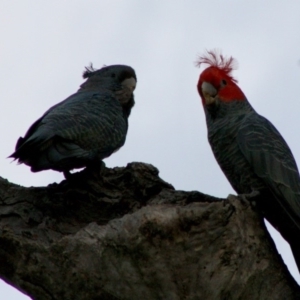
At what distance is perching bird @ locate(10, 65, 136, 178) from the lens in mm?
5254

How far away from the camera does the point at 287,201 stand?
5.63 metres

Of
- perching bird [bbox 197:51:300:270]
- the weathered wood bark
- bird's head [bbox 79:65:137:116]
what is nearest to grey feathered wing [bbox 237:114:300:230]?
perching bird [bbox 197:51:300:270]

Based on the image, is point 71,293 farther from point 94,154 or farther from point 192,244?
point 94,154

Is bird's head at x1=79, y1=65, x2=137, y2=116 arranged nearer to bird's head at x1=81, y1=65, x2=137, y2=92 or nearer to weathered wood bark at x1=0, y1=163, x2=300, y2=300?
bird's head at x1=81, y1=65, x2=137, y2=92

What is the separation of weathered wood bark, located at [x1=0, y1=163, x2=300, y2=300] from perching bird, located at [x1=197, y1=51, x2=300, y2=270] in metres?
1.20

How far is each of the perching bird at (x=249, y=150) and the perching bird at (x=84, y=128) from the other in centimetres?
97

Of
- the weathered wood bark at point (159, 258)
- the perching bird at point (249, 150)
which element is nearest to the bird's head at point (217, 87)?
the perching bird at point (249, 150)

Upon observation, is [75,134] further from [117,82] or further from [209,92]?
[117,82]

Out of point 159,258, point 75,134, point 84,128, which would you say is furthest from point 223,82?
point 159,258

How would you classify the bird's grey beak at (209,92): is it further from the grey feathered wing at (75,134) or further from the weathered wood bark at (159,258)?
the weathered wood bark at (159,258)

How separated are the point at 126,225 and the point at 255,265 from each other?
3.19ft

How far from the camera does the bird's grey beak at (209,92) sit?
663 cm

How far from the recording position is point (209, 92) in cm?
662

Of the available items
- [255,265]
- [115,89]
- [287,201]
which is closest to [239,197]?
[255,265]
